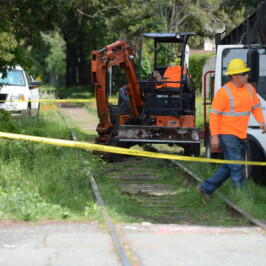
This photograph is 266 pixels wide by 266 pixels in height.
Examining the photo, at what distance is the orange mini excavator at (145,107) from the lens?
13000mm

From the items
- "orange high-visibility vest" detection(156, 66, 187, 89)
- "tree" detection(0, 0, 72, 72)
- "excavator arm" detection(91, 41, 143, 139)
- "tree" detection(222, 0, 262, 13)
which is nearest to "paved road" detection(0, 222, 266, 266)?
"excavator arm" detection(91, 41, 143, 139)

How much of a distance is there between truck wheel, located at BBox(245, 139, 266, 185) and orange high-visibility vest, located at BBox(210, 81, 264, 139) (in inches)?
47.0

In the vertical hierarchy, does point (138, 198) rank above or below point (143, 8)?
below

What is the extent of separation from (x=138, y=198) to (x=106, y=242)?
10.7ft

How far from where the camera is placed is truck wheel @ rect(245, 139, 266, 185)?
9633mm

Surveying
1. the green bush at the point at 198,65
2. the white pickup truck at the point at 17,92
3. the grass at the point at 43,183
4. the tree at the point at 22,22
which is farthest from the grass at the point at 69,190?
the green bush at the point at 198,65

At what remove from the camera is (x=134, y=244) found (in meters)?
6.36

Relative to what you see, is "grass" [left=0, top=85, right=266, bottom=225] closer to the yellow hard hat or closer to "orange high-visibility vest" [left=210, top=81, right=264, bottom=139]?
"orange high-visibility vest" [left=210, top=81, right=264, bottom=139]

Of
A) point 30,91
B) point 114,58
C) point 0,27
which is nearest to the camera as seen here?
point 114,58

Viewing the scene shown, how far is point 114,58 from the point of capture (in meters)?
13.2

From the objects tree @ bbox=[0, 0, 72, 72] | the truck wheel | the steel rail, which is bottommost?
the steel rail

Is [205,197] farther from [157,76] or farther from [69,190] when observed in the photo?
[157,76]

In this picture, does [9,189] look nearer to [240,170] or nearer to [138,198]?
[138,198]

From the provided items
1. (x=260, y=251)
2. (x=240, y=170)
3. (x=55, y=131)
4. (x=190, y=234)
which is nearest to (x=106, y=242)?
(x=190, y=234)
